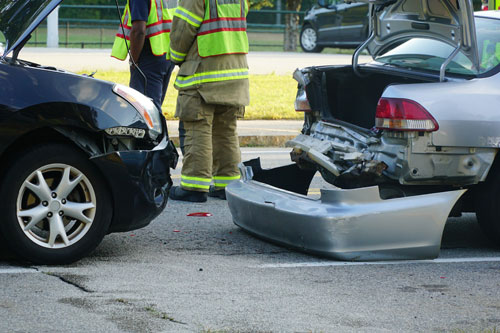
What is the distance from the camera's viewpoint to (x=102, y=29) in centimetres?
3178

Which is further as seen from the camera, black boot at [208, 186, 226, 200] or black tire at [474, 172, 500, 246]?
black boot at [208, 186, 226, 200]

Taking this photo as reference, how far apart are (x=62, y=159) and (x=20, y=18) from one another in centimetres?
91

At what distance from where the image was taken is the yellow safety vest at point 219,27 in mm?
7902

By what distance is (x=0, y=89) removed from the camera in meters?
5.63

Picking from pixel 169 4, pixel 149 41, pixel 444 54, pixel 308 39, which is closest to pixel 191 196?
pixel 149 41

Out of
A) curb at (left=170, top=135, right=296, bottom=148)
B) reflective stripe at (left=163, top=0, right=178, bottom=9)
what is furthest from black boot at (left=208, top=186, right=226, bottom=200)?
curb at (left=170, top=135, right=296, bottom=148)

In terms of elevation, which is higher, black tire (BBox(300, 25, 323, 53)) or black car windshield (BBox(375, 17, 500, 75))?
black car windshield (BBox(375, 17, 500, 75))

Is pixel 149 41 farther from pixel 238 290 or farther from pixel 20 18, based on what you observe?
pixel 238 290

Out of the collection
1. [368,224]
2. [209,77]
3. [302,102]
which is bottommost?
[368,224]

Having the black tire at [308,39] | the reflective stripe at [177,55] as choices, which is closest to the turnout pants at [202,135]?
the reflective stripe at [177,55]

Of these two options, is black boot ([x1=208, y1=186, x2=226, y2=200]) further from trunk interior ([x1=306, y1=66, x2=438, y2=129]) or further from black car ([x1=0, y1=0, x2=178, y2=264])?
black car ([x1=0, y1=0, x2=178, y2=264])

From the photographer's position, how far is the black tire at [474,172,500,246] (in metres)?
6.26

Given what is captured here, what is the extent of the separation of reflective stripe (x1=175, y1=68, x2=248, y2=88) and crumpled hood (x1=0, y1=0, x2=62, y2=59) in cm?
217

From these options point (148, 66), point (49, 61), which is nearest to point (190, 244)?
point (148, 66)
